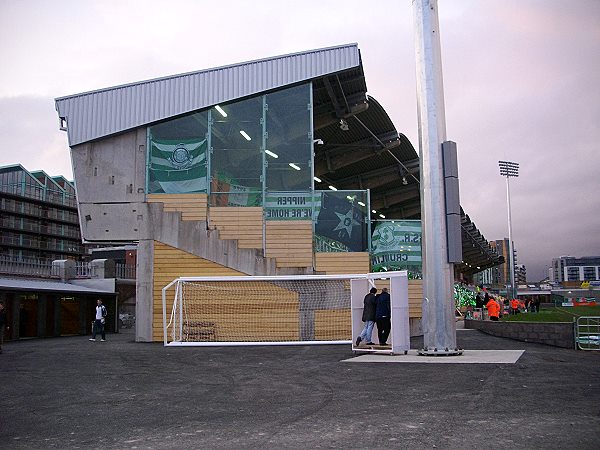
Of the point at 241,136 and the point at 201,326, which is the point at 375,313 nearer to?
the point at 201,326

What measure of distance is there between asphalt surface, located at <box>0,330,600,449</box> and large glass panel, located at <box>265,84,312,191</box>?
9905 mm

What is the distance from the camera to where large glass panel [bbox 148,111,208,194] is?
22.6 m

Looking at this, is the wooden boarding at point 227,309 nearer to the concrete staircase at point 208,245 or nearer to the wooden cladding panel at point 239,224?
the concrete staircase at point 208,245

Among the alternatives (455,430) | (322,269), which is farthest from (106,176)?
(455,430)

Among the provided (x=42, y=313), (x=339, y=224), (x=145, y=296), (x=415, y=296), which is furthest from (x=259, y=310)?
(x=42, y=313)

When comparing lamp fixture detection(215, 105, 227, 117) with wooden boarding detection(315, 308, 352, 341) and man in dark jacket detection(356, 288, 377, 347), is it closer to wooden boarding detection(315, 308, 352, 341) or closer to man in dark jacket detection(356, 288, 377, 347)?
wooden boarding detection(315, 308, 352, 341)

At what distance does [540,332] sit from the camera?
18.8m

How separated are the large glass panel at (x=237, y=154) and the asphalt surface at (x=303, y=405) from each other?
9.50 m

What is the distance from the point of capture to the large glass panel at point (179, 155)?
74.2ft

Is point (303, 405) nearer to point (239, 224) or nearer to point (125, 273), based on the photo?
point (239, 224)

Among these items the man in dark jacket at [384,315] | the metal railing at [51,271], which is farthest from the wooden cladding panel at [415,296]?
the metal railing at [51,271]

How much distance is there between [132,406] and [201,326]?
41.5ft

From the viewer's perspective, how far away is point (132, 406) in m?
8.44

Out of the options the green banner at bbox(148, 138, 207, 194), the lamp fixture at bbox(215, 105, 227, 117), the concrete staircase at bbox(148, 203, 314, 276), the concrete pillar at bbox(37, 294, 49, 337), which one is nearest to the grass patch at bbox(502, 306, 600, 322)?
the concrete staircase at bbox(148, 203, 314, 276)
